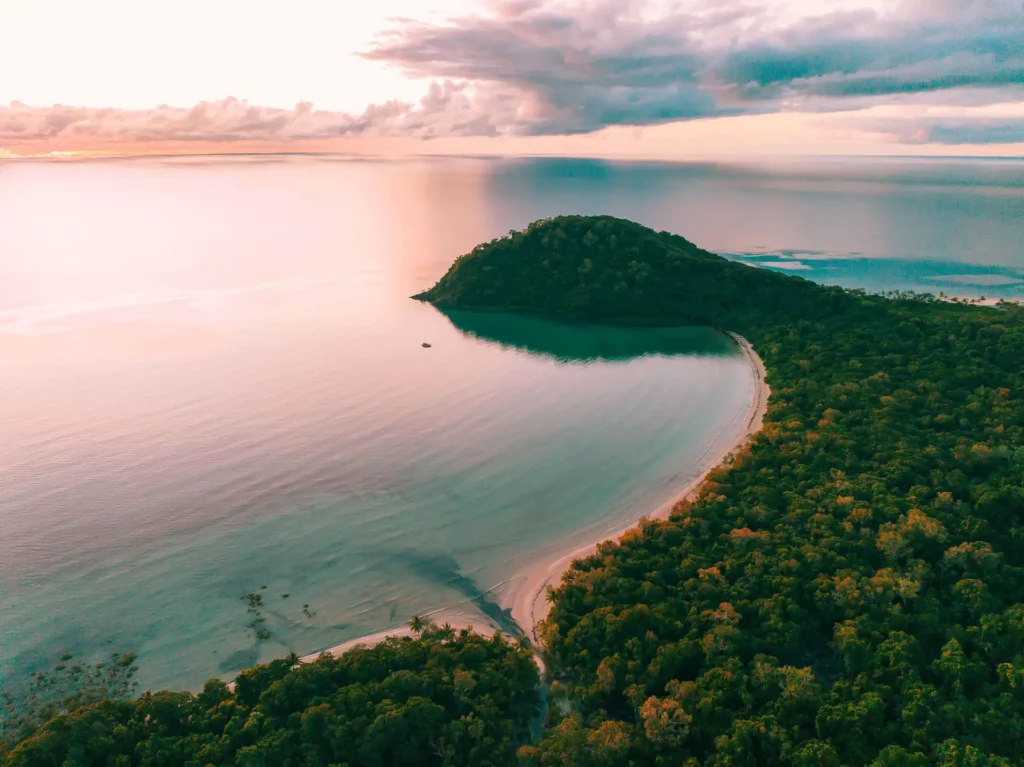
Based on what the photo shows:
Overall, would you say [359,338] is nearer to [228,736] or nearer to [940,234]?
[228,736]

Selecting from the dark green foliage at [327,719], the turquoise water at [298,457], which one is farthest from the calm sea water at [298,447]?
the dark green foliage at [327,719]

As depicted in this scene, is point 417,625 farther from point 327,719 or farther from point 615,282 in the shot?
point 615,282

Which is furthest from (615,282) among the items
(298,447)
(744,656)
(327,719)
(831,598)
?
(327,719)

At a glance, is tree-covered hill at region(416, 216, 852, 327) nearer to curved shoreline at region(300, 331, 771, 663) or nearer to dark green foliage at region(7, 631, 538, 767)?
curved shoreline at region(300, 331, 771, 663)

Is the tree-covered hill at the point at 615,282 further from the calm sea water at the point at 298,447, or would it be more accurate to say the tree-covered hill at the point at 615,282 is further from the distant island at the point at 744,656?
the distant island at the point at 744,656

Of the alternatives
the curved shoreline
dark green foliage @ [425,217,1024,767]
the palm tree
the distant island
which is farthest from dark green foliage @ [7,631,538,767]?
the curved shoreline

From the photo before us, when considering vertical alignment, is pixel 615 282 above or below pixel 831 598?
above
